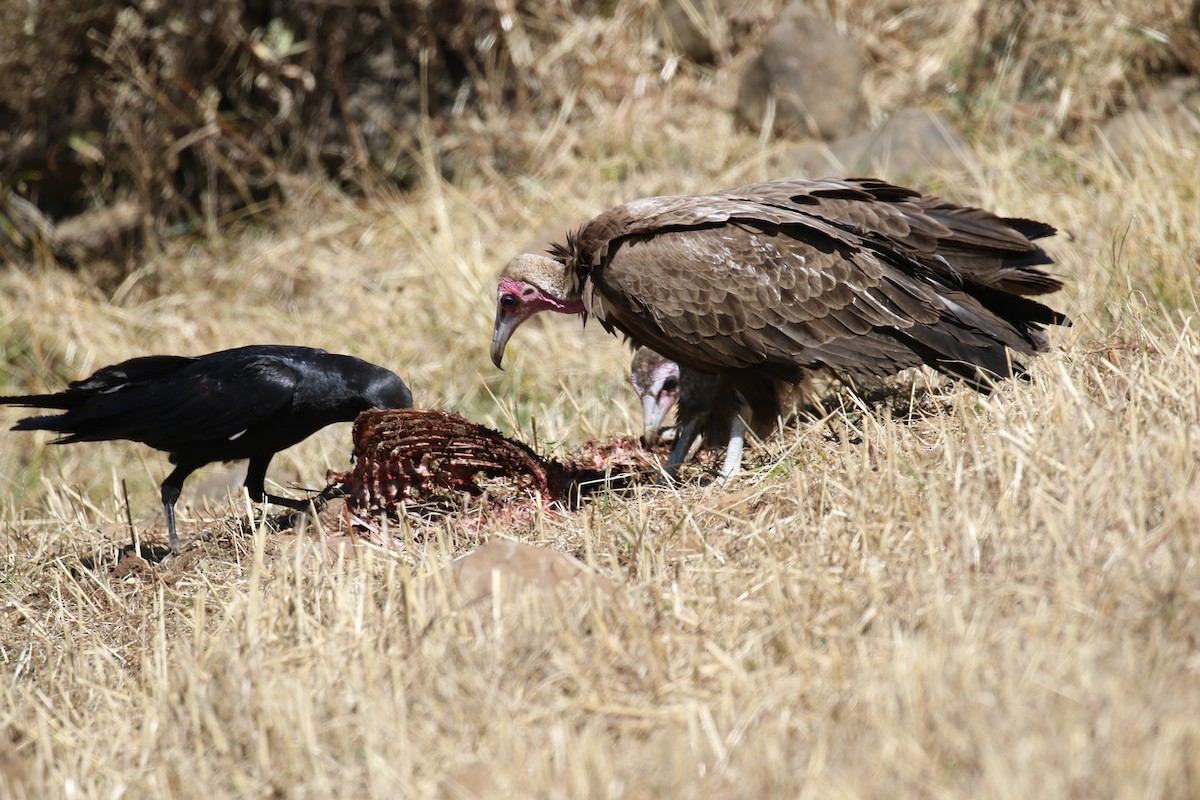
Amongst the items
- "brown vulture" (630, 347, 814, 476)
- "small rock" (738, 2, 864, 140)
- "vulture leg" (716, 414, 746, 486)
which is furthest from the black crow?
"small rock" (738, 2, 864, 140)

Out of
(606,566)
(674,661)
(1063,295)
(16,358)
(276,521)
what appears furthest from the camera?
(16,358)

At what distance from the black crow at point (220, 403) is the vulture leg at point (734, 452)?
1.26 m

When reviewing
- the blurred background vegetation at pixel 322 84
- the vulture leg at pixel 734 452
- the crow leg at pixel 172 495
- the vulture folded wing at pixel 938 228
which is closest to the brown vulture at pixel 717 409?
the vulture leg at pixel 734 452

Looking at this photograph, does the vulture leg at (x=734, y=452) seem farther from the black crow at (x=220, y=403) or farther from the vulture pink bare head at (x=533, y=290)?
the black crow at (x=220, y=403)

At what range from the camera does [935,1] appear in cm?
923

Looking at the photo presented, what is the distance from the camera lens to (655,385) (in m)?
5.57

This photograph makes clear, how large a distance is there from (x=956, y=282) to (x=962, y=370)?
376mm

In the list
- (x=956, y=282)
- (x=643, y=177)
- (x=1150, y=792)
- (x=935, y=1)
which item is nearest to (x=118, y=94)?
(x=643, y=177)

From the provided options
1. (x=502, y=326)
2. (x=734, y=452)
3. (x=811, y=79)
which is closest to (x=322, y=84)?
(x=811, y=79)

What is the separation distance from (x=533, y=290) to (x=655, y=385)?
2.62ft

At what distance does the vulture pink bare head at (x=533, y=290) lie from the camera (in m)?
5.05

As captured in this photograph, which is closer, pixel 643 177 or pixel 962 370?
pixel 962 370

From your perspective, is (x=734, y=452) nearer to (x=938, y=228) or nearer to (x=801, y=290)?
(x=801, y=290)

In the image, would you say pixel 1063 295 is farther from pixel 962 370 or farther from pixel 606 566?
pixel 606 566
